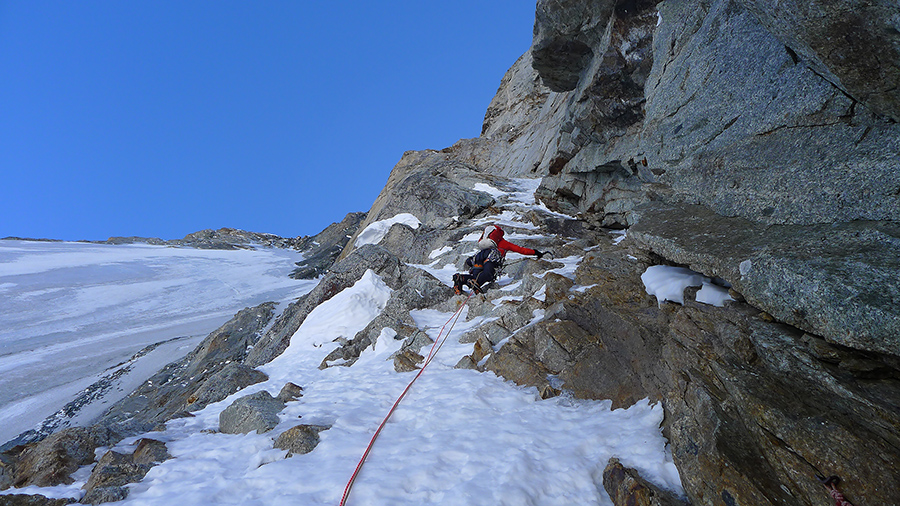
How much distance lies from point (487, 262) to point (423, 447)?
23.8ft

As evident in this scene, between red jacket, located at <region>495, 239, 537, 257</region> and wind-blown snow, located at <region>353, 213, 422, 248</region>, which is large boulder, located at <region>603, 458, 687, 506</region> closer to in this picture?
red jacket, located at <region>495, 239, 537, 257</region>

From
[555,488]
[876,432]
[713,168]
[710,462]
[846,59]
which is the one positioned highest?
[846,59]

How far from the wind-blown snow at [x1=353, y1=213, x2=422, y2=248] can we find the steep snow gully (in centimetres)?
1430

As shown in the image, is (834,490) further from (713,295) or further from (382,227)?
(382,227)

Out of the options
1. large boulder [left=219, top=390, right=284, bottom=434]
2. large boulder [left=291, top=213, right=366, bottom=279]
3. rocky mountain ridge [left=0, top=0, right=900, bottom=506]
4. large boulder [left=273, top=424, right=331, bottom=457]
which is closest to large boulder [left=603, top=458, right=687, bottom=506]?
rocky mountain ridge [left=0, top=0, right=900, bottom=506]

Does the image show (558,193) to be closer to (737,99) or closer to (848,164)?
(737,99)

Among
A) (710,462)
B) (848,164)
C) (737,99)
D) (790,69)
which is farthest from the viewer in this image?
(737,99)

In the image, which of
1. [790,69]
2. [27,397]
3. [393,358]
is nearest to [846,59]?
[790,69]

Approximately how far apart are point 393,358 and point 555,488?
18.5 feet

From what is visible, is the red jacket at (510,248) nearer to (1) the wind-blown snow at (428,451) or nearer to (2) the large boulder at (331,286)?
(2) the large boulder at (331,286)

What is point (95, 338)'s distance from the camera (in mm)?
21141

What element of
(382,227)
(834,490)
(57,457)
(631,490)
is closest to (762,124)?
(834,490)

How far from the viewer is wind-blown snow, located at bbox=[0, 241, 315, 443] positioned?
51.3ft

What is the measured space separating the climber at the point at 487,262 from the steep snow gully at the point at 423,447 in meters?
2.74
